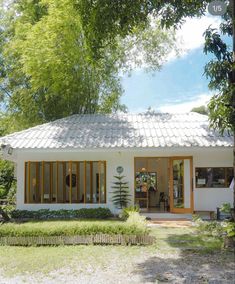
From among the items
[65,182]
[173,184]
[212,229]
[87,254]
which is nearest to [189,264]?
[87,254]

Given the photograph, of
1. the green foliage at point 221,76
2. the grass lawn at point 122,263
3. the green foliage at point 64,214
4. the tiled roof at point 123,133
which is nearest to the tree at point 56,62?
the tiled roof at point 123,133

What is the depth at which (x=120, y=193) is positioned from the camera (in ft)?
56.5

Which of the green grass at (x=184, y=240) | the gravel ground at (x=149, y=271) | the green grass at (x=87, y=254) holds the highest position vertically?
the green grass at (x=184, y=240)

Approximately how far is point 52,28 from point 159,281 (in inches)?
603

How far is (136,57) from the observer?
965 inches

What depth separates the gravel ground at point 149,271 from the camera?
7.60m

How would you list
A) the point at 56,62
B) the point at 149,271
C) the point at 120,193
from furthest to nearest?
the point at 56,62 < the point at 120,193 < the point at 149,271

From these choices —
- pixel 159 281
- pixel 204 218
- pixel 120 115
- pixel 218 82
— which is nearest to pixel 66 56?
pixel 120 115

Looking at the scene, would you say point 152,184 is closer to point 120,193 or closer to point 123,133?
point 123,133

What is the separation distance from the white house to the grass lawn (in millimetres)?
5874

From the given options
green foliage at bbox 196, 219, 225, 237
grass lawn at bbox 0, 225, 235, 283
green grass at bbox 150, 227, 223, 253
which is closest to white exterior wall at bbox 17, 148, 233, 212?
green grass at bbox 150, 227, 223, 253

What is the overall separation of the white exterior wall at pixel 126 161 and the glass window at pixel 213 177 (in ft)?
0.58

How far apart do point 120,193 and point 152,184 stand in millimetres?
5901

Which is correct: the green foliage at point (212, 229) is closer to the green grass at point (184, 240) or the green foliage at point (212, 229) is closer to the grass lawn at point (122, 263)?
the green grass at point (184, 240)
